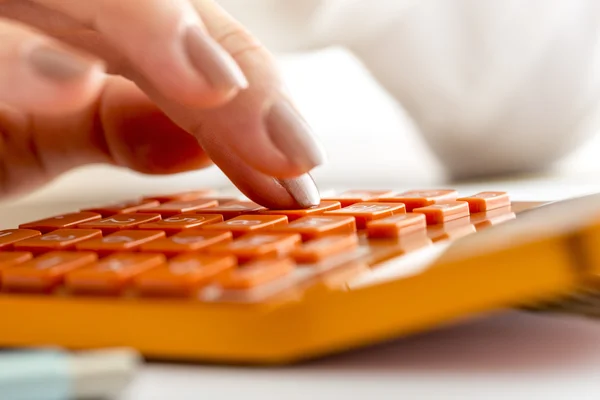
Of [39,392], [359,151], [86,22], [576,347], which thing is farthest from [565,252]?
[359,151]

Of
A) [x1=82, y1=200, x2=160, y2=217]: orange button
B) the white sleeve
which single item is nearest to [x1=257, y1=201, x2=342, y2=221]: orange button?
[x1=82, y1=200, x2=160, y2=217]: orange button

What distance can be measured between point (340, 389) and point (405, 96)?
0.77 meters

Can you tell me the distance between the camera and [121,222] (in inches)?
16.9

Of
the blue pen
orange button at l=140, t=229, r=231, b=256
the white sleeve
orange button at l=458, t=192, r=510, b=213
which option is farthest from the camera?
the white sleeve

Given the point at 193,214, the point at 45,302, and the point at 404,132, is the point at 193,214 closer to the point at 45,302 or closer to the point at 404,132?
the point at 45,302

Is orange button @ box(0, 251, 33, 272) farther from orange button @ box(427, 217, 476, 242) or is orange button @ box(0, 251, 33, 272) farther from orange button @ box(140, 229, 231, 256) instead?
orange button @ box(427, 217, 476, 242)

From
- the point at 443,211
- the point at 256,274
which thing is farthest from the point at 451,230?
the point at 256,274

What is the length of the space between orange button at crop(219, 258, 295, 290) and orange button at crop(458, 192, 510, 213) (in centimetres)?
16

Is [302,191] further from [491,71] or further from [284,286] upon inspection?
[491,71]

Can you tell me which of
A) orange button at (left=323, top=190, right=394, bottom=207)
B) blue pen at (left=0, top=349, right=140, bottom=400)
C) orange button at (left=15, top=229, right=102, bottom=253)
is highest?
orange button at (left=15, top=229, right=102, bottom=253)

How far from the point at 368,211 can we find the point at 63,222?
0.17 metres

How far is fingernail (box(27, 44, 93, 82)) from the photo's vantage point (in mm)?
347

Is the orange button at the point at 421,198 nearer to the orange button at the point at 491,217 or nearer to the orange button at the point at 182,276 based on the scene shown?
the orange button at the point at 491,217

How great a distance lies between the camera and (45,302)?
0.92ft
